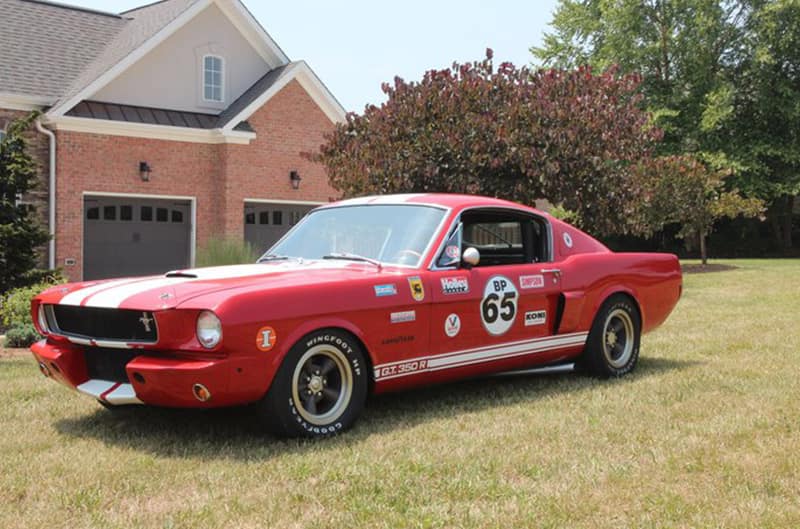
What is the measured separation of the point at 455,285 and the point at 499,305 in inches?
19.2

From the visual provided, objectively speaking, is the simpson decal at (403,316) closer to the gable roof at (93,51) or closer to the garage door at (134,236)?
the gable roof at (93,51)

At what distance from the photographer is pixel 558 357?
6801 millimetres

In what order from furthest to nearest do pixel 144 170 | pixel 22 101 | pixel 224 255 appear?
pixel 144 170, pixel 22 101, pixel 224 255

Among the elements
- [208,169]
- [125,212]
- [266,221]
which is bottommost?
[266,221]

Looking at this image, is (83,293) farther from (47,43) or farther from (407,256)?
(47,43)

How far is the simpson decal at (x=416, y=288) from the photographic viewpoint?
5629mm

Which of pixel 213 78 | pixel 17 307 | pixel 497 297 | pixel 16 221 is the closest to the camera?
pixel 497 297

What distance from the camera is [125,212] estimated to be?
19312 millimetres

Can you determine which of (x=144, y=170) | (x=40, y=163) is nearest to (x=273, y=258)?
(x=40, y=163)

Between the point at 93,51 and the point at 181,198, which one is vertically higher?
the point at 93,51

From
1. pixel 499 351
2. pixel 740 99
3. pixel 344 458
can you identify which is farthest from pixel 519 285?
pixel 740 99

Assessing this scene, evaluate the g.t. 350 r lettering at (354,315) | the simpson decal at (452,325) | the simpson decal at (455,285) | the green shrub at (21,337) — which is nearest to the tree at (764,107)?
the g.t. 350 r lettering at (354,315)

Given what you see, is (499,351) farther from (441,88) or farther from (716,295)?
(716,295)

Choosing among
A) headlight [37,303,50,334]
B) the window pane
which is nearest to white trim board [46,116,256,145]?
the window pane
